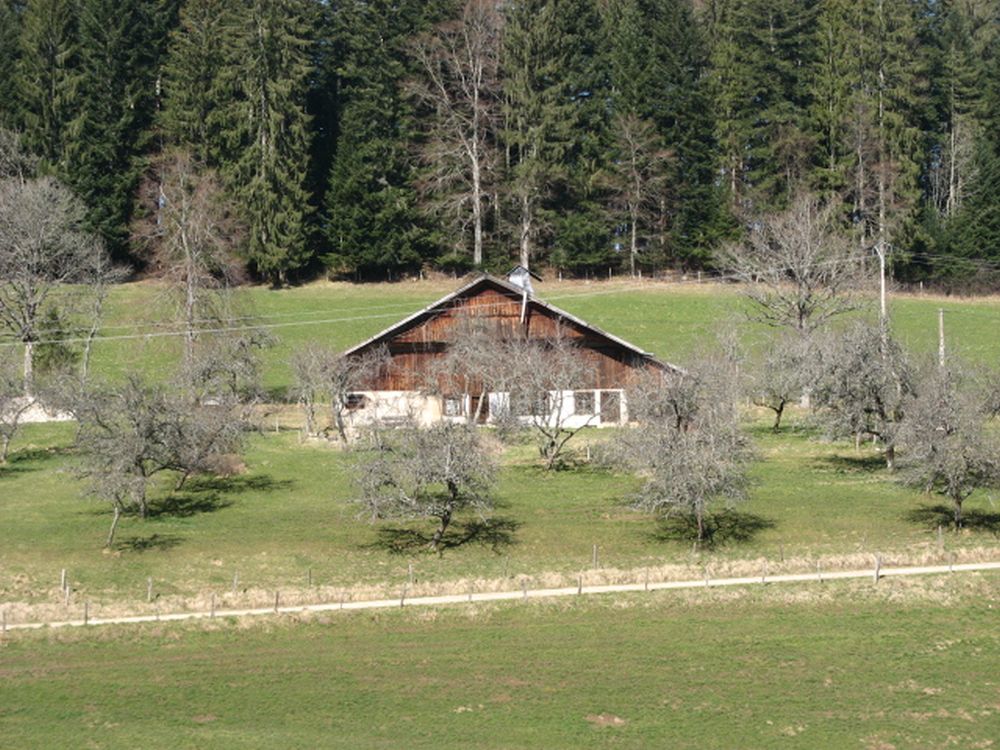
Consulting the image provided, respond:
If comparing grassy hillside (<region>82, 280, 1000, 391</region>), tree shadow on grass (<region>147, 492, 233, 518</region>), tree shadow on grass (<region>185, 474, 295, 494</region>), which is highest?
grassy hillside (<region>82, 280, 1000, 391</region>)

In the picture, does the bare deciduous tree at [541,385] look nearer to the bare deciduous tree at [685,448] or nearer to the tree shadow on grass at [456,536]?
the bare deciduous tree at [685,448]

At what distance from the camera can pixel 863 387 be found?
4816 centimetres

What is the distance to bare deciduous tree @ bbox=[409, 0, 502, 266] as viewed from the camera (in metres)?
92.8

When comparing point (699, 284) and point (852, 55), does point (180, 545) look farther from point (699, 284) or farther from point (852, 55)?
point (852, 55)

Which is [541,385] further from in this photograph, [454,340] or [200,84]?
[200,84]

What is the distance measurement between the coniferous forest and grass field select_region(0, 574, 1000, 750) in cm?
5700

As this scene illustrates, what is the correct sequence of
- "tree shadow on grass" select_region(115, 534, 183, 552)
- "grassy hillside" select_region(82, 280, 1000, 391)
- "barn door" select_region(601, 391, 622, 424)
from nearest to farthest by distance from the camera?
"tree shadow on grass" select_region(115, 534, 183, 552), "barn door" select_region(601, 391, 622, 424), "grassy hillside" select_region(82, 280, 1000, 391)

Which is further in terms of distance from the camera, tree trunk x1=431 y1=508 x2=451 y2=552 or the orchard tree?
the orchard tree

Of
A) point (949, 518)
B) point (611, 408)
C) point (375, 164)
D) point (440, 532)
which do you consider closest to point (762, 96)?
point (375, 164)

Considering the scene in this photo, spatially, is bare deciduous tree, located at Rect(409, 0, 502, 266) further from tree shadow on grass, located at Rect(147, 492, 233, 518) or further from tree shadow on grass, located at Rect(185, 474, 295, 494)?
tree shadow on grass, located at Rect(147, 492, 233, 518)

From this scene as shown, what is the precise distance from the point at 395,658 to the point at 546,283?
6283cm

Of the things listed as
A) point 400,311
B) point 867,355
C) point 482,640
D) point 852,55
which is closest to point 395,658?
point 482,640

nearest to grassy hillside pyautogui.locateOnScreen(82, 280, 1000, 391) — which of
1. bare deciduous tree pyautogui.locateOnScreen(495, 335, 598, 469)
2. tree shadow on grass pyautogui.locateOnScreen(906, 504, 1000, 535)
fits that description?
bare deciduous tree pyautogui.locateOnScreen(495, 335, 598, 469)

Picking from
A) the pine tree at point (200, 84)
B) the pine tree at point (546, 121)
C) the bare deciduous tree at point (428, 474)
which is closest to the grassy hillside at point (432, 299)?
the pine tree at point (546, 121)
